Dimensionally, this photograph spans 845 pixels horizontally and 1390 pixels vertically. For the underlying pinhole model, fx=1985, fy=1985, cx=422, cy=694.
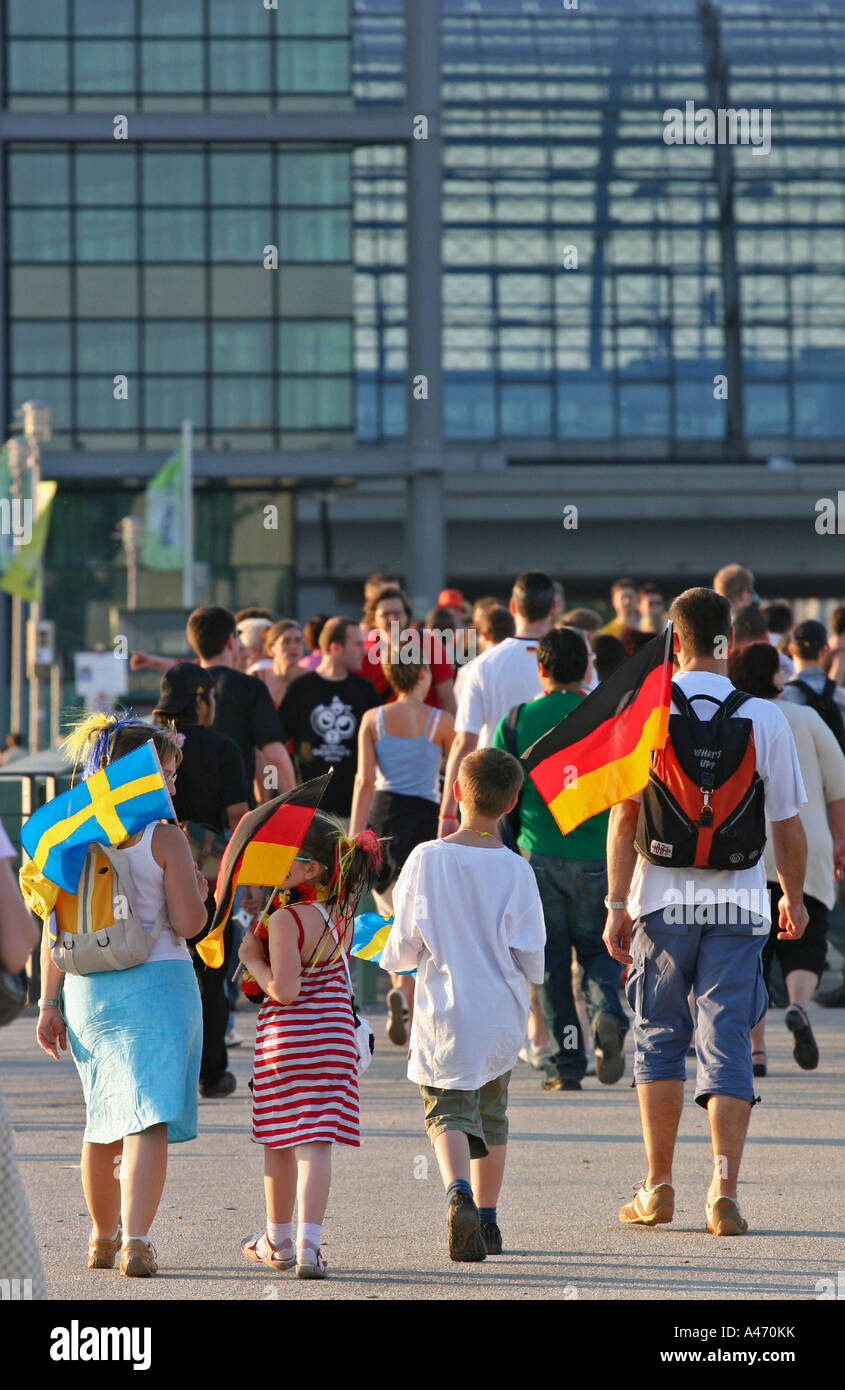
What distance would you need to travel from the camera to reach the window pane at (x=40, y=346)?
4384 centimetres

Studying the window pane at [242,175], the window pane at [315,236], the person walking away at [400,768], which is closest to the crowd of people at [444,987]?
the person walking away at [400,768]

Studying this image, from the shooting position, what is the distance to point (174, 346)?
4400 centimetres

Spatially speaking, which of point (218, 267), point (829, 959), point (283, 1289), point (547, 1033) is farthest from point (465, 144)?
point (283, 1289)

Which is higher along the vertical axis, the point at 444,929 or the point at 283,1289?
the point at 444,929

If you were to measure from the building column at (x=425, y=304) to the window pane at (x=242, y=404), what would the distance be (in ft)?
10.4

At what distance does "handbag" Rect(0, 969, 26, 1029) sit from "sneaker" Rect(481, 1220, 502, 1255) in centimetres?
222

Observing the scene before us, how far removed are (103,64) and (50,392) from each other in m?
7.06

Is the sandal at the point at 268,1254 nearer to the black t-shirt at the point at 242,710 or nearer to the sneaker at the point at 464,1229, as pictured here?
the sneaker at the point at 464,1229

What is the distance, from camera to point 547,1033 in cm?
893

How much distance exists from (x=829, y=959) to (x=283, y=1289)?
8.23m

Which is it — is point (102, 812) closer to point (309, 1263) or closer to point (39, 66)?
point (309, 1263)

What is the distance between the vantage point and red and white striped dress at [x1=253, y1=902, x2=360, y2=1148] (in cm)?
538

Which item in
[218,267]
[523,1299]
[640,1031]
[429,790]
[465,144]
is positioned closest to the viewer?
[523,1299]
